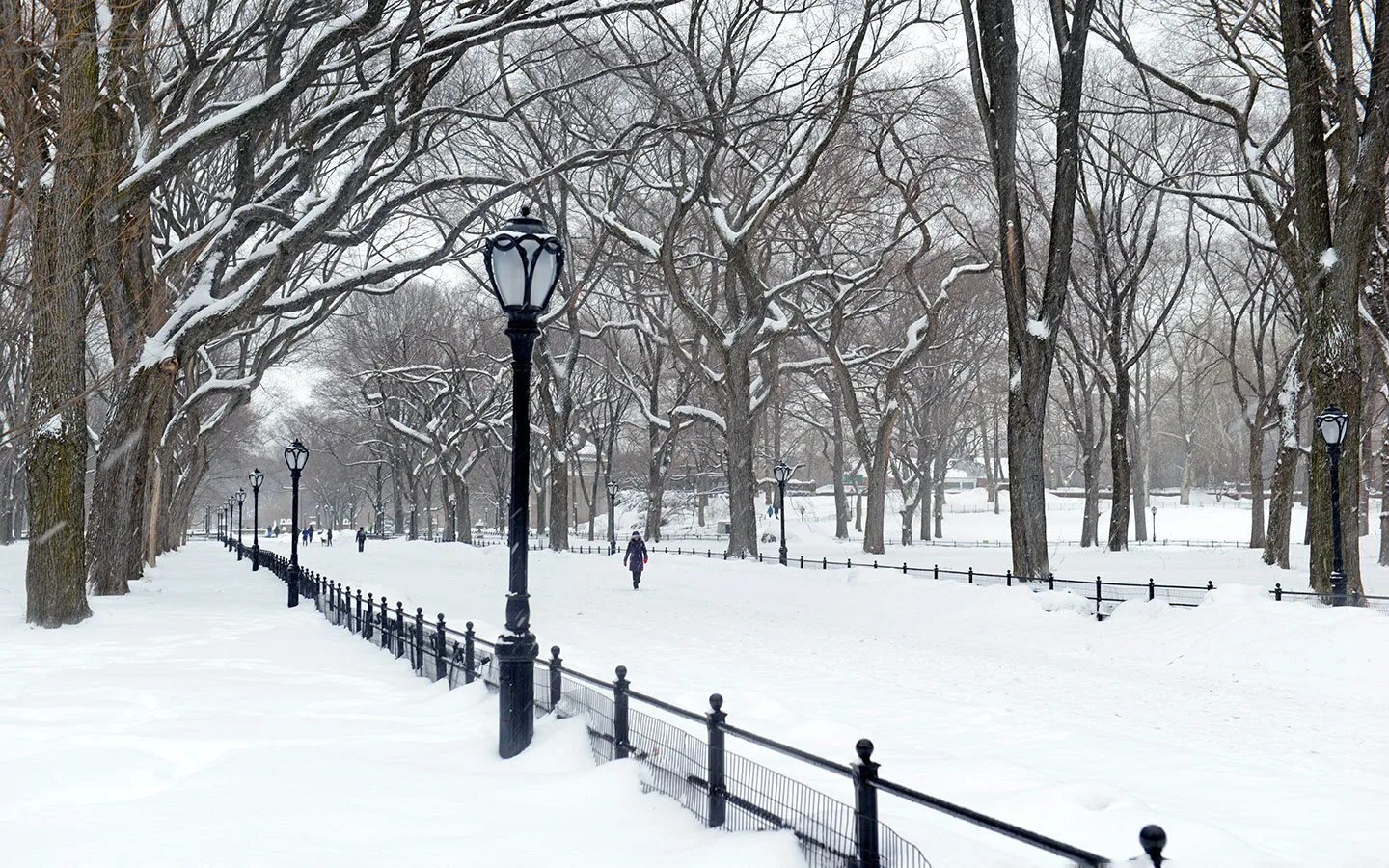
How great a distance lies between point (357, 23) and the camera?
1603cm

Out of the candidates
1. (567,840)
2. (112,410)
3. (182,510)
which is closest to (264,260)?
(112,410)

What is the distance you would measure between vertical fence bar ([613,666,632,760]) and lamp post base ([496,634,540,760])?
0.98 m

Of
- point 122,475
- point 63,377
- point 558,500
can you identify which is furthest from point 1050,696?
point 558,500

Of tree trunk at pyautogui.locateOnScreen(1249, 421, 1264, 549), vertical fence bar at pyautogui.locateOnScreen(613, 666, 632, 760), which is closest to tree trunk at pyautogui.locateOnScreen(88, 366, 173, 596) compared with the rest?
vertical fence bar at pyautogui.locateOnScreen(613, 666, 632, 760)

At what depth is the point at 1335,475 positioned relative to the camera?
18531mm

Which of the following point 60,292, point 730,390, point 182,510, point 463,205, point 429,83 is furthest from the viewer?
point 182,510

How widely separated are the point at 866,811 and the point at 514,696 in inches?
168

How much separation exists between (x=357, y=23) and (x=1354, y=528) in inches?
751

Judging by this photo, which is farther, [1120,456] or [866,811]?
[1120,456]

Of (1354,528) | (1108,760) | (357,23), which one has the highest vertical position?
(357,23)

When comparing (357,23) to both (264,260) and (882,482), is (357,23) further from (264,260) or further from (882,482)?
(882,482)

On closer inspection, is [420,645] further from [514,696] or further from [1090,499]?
[1090,499]

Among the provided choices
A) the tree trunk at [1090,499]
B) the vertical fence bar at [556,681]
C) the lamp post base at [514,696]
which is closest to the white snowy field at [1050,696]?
the vertical fence bar at [556,681]

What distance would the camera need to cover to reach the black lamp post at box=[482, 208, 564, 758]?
8.67 metres
